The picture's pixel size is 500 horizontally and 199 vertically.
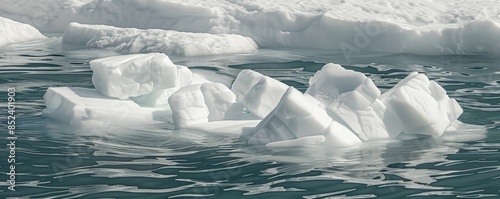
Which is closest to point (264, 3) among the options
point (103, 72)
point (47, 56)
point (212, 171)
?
point (47, 56)

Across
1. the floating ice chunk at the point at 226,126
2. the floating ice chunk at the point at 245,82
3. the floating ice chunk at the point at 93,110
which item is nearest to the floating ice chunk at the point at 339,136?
the floating ice chunk at the point at 226,126

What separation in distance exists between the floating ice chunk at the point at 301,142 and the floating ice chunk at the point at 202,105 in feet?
2.94

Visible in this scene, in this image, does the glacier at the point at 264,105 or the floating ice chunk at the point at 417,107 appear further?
the floating ice chunk at the point at 417,107

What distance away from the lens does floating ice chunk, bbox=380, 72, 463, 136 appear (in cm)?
642

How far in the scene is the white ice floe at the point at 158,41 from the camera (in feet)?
36.5

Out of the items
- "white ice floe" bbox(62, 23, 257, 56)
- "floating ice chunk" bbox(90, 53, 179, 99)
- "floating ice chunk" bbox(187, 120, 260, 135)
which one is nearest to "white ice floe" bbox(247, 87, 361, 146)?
"floating ice chunk" bbox(187, 120, 260, 135)

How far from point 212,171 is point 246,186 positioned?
1.28 ft

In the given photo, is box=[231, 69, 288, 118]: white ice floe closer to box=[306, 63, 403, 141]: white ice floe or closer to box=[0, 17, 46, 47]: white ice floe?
box=[306, 63, 403, 141]: white ice floe

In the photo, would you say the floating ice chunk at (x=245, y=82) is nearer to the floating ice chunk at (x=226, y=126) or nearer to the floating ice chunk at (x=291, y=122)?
the floating ice chunk at (x=226, y=126)

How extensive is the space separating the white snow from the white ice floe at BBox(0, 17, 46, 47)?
89 cm

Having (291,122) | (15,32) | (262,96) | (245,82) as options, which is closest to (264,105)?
(262,96)

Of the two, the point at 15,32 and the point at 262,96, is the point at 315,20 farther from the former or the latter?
the point at 262,96

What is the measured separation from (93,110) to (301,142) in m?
1.72

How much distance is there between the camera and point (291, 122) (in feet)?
20.2
